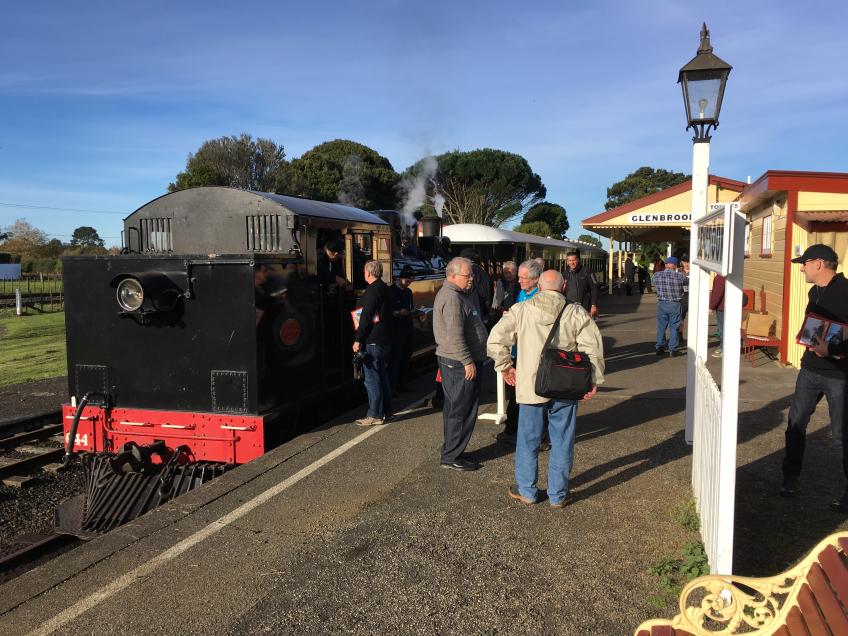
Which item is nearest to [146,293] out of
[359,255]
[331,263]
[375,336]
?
[331,263]

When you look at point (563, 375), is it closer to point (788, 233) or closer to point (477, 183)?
point (788, 233)

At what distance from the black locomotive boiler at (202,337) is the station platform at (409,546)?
1.90 feet

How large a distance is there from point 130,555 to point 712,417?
334 cm

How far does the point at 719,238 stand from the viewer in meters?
3.08

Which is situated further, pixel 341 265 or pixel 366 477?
pixel 341 265

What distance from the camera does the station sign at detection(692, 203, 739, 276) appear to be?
109 inches

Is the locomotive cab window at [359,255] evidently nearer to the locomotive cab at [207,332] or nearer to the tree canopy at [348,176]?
the locomotive cab at [207,332]

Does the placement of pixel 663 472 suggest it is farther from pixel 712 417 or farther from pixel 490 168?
pixel 490 168

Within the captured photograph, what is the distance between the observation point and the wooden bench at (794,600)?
6.73 feet

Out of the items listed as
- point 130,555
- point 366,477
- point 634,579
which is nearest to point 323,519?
point 366,477

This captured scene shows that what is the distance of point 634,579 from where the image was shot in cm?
341

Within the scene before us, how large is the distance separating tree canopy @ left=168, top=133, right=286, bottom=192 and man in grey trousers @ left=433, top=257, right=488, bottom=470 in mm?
36671

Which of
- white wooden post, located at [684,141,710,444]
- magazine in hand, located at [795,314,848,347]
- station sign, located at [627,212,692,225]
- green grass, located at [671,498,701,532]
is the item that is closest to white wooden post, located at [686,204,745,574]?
green grass, located at [671,498,701,532]

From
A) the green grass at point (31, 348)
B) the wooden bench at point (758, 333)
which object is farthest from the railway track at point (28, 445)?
the wooden bench at point (758, 333)
